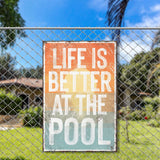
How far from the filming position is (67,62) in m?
2.00

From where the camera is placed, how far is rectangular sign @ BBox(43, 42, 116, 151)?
197 cm

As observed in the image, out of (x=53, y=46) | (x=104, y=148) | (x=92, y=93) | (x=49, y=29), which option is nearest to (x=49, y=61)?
(x=53, y=46)

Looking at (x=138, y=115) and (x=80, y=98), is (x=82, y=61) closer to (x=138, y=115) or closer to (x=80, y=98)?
(x=80, y=98)

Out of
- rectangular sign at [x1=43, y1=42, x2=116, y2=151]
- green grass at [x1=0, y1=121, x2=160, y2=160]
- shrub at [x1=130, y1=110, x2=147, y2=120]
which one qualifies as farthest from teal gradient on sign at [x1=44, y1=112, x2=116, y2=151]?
shrub at [x1=130, y1=110, x2=147, y2=120]

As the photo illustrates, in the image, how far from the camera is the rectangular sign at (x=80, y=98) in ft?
6.47

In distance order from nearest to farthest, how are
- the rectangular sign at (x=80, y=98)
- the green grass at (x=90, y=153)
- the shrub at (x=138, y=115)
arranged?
1. the rectangular sign at (x=80, y=98)
2. the shrub at (x=138, y=115)
3. the green grass at (x=90, y=153)

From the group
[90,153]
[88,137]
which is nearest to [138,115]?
[90,153]

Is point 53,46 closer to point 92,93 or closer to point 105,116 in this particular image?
point 92,93

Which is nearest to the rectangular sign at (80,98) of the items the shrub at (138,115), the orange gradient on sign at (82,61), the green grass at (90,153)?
the orange gradient on sign at (82,61)

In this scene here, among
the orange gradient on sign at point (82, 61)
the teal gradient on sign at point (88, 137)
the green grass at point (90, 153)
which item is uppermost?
the orange gradient on sign at point (82, 61)

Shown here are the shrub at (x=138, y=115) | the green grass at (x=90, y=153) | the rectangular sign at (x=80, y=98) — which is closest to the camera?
the rectangular sign at (x=80, y=98)

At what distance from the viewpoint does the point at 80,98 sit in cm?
197

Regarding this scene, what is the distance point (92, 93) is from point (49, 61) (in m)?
0.55

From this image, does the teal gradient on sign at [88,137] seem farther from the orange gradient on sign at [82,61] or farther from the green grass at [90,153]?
the orange gradient on sign at [82,61]
